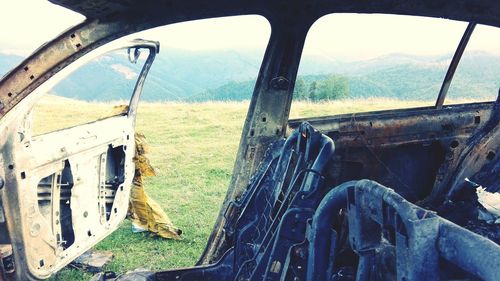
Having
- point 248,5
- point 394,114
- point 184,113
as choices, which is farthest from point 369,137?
point 184,113

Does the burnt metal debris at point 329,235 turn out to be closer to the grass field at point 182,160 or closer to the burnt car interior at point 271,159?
the burnt car interior at point 271,159

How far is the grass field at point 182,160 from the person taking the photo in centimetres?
524

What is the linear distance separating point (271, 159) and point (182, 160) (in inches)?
248

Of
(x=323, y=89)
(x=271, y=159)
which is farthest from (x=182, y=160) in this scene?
(x=271, y=159)

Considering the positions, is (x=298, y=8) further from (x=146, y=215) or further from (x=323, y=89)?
(x=146, y=215)

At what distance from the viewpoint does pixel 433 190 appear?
377 cm

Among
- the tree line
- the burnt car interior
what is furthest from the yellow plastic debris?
the tree line

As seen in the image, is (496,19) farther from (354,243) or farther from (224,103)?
(224,103)

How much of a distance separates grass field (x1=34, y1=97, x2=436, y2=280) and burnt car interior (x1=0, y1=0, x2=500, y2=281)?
17.8 inches

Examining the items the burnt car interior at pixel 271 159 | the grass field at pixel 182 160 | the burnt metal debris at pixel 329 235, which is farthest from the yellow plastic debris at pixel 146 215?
the burnt metal debris at pixel 329 235

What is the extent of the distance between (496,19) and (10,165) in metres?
3.91

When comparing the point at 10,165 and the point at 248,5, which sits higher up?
the point at 248,5

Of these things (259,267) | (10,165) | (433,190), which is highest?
(433,190)

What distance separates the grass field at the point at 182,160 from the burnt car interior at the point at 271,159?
451mm
